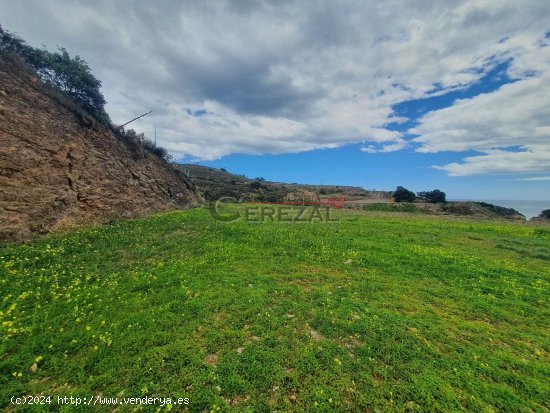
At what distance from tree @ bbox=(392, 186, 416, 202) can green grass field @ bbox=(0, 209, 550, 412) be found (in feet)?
163

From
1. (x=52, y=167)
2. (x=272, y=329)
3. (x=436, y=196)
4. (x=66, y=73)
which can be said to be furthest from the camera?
(x=436, y=196)

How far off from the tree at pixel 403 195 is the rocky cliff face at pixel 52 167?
55120 millimetres

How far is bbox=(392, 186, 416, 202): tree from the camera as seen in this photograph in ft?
195

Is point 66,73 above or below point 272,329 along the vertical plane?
above

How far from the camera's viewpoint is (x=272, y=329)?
6.95 metres

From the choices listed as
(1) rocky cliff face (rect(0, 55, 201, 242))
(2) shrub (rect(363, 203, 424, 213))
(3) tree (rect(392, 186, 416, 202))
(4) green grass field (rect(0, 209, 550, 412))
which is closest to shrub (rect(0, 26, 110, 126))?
(1) rocky cliff face (rect(0, 55, 201, 242))

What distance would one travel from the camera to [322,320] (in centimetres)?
734

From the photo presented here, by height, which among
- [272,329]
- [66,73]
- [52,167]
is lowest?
[272,329]

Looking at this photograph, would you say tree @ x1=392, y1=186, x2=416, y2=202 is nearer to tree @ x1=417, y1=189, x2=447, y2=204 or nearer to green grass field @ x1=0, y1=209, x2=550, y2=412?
tree @ x1=417, y1=189, x2=447, y2=204

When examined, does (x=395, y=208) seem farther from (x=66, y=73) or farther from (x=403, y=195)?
(x=66, y=73)

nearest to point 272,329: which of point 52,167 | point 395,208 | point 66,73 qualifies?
point 52,167

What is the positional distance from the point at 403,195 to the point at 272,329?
62.1 metres

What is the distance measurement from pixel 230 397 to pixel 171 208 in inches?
1024

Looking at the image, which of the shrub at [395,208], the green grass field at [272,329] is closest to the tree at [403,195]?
the shrub at [395,208]
